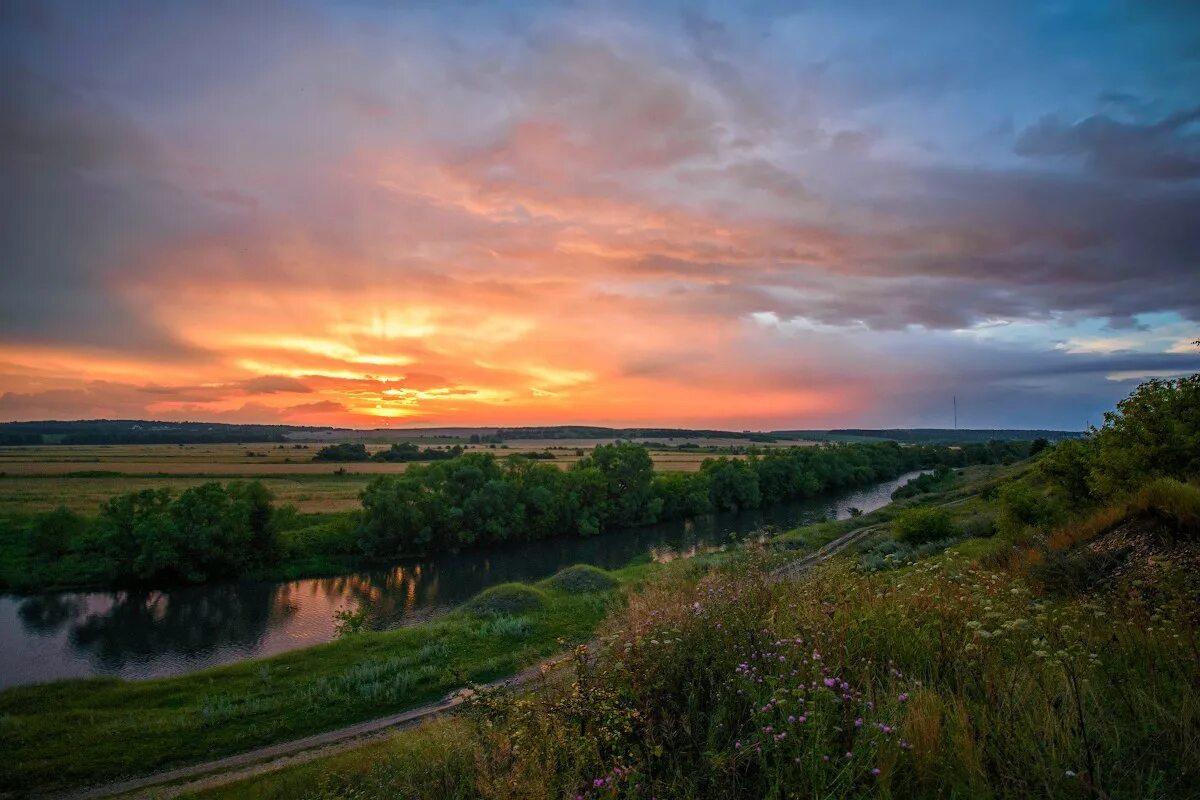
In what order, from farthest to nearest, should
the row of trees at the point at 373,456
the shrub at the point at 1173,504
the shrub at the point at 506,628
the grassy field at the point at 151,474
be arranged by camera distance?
the row of trees at the point at 373,456 → the grassy field at the point at 151,474 → the shrub at the point at 506,628 → the shrub at the point at 1173,504

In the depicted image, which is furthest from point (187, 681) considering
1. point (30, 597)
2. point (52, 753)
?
point (30, 597)

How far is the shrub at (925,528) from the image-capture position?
2984 cm

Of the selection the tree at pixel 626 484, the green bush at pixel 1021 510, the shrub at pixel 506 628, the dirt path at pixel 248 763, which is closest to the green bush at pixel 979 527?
the green bush at pixel 1021 510

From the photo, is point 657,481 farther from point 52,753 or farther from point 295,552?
point 52,753

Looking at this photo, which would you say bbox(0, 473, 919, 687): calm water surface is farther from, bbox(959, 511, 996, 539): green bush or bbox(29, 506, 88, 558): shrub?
bbox(959, 511, 996, 539): green bush

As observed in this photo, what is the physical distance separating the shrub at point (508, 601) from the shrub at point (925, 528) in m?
19.6

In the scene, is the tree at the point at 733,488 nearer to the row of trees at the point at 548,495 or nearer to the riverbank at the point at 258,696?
the row of trees at the point at 548,495

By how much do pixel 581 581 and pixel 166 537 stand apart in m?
31.9

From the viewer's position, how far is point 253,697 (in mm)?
20031

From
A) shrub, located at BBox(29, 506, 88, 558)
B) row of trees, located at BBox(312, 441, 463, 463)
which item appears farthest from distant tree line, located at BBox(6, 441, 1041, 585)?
row of trees, located at BBox(312, 441, 463, 463)

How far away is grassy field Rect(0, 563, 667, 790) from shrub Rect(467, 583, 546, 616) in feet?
0.67

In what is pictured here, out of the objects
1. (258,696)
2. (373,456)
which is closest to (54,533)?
(258,696)

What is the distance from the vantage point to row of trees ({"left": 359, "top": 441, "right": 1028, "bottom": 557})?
2046 inches

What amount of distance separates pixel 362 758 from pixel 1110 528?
50.1ft
